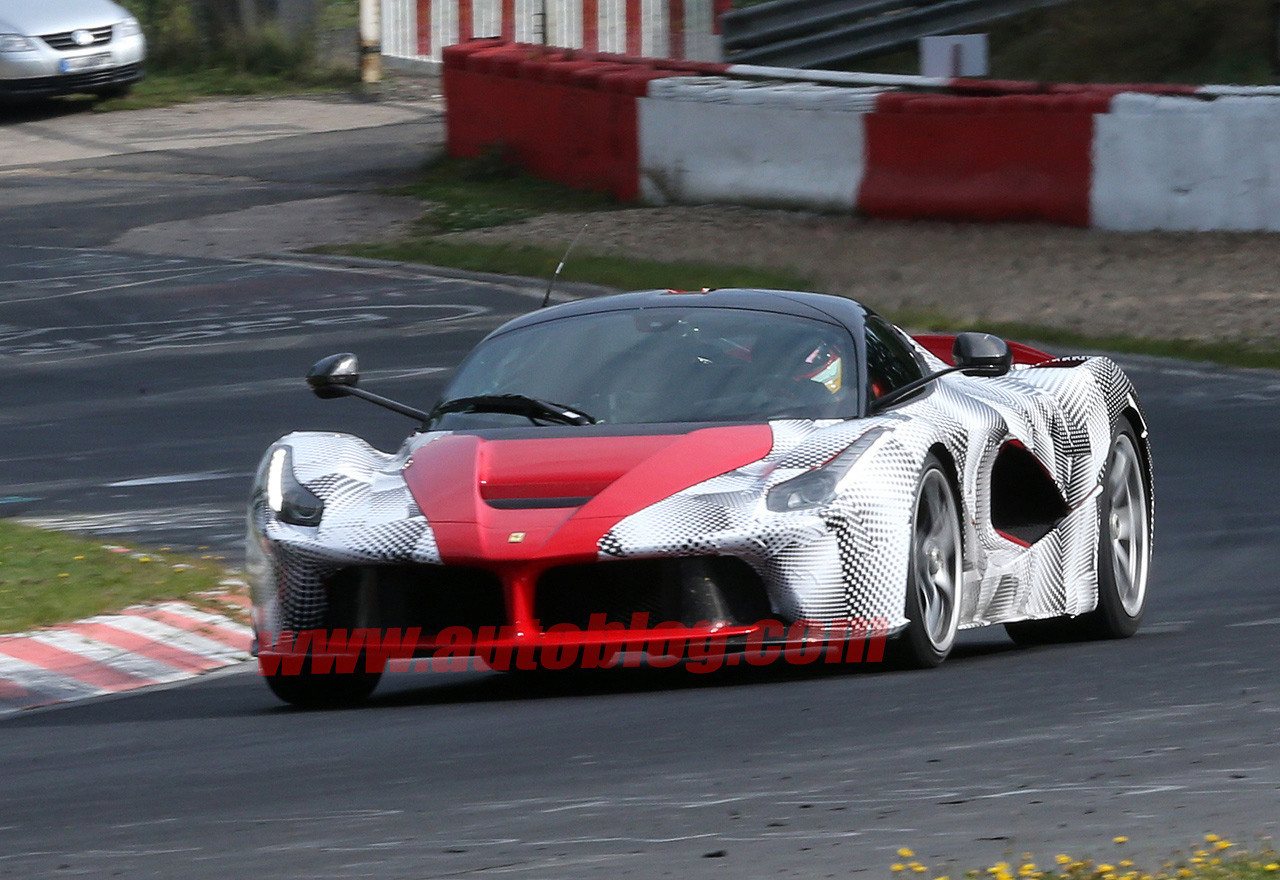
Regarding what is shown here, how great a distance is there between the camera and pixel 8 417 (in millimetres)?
13727

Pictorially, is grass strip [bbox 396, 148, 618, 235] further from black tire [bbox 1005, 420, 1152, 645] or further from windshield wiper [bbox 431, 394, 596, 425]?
windshield wiper [bbox 431, 394, 596, 425]

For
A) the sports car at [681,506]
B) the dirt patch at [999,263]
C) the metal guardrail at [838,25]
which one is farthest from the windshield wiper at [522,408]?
the metal guardrail at [838,25]

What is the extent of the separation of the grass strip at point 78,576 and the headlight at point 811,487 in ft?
10.5

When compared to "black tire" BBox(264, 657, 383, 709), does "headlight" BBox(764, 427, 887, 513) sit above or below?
above

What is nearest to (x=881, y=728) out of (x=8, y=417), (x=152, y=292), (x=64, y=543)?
(x=64, y=543)

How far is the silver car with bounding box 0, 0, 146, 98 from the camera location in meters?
25.1

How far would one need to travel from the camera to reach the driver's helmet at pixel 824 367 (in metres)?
7.08

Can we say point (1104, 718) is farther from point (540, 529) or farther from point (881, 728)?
point (540, 529)

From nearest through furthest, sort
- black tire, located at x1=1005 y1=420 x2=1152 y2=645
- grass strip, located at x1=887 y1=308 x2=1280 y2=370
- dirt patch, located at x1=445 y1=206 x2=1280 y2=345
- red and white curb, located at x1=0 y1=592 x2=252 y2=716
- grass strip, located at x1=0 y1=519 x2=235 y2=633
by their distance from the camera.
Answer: red and white curb, located at x1=0 y1=592 x2=252 y2=716 → black tire, located at x1=1005 y1=420 x2=1152 y2=645 → grass strip, located at x1=0 y1=519 x2=235 y2=633 → grass strip, located at x1=887 y1=308 x2=1280 y2=370 → dirt patch, located at x1=445 y1=206 x2=1280 y2=345

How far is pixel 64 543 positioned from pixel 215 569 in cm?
79

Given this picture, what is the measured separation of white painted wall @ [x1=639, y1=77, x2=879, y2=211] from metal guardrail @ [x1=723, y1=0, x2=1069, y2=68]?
5.98m

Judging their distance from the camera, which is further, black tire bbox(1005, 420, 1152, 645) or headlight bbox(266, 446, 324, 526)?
black tire bbox(1005, 420, 1152, 645)

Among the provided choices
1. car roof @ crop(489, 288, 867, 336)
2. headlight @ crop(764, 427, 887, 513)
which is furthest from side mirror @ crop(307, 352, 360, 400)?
headlight @ crop(764, 427, 887, 513)

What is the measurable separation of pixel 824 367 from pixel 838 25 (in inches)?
823
